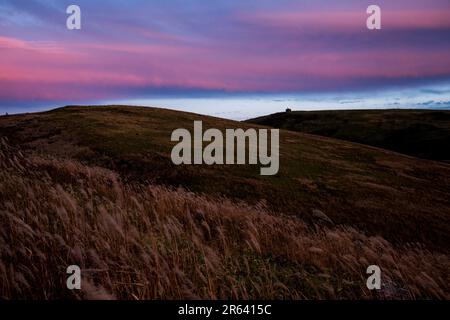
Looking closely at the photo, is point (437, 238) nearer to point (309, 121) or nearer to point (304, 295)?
point (304, 295)

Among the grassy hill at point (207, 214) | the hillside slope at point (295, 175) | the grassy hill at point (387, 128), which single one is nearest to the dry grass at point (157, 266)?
the grassy hill at point (207, 214)

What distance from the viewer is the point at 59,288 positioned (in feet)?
13.5

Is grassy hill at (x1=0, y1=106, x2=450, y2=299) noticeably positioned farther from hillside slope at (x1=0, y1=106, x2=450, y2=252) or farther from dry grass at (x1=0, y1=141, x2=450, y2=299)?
hillside slope at (x1=0, y1=106, x2=450, y2=252)

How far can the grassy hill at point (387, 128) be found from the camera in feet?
304

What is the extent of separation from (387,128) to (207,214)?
113856 millimetres

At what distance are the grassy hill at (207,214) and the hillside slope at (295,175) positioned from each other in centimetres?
15

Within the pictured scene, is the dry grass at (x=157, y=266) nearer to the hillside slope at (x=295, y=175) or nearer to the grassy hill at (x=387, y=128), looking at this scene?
the hillside slope at (x=295, y=175)

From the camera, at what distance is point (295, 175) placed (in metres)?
29.1

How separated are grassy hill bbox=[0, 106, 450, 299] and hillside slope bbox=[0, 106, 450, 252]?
15 cm

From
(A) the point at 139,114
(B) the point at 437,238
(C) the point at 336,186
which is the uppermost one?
(A) the point at 139,114

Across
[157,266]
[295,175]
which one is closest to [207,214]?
[157,266]
